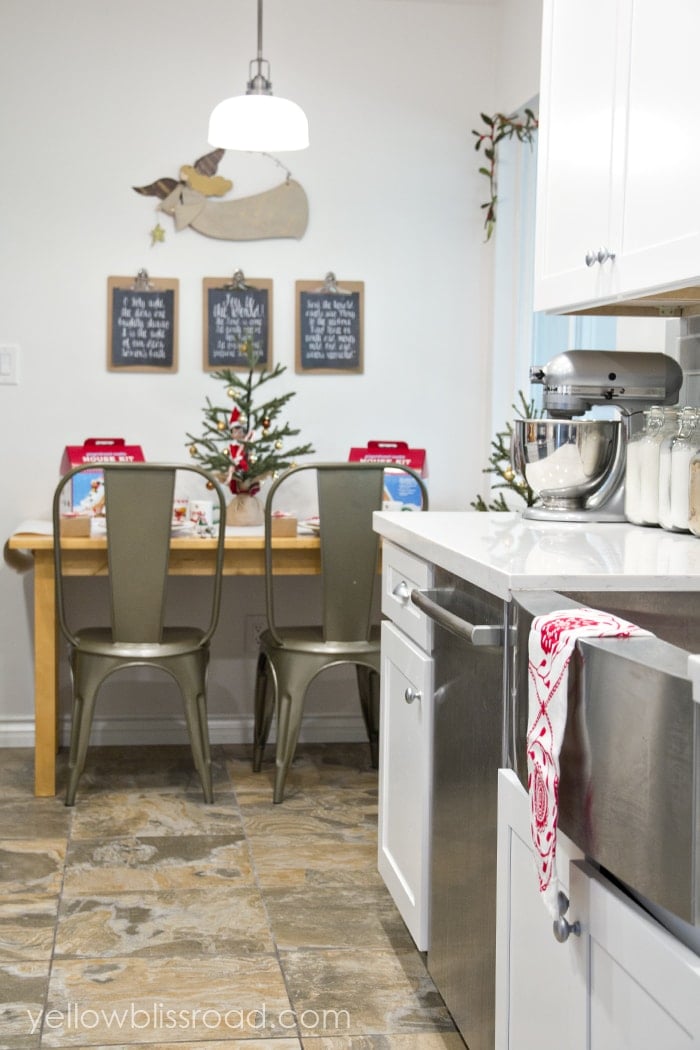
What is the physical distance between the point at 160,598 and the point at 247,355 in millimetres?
936

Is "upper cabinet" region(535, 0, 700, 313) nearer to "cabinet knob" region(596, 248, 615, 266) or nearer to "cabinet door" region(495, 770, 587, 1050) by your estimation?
"cabinet knob" region(596, 248, 615, 266)

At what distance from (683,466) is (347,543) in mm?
1402

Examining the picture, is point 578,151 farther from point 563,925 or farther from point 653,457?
point 563,925

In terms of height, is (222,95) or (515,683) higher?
(222,95)

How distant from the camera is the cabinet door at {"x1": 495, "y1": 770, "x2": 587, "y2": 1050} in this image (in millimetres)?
1300

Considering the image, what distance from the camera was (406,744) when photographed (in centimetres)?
233

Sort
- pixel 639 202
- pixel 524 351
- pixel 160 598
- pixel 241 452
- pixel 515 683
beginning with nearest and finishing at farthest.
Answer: pixel 515 683 → pixel 639 202 → pixel 160 598 → pixel 241 452 → pixel 524 351

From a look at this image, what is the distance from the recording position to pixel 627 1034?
3.74 ft

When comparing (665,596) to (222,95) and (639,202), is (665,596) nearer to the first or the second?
(639,202)

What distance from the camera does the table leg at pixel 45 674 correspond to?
3.45 meters

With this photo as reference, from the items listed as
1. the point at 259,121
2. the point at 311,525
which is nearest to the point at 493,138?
the point at 259,121

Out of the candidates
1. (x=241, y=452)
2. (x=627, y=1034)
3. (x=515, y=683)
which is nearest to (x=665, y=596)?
(x=515, y=683)

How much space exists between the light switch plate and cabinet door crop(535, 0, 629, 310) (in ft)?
6.45

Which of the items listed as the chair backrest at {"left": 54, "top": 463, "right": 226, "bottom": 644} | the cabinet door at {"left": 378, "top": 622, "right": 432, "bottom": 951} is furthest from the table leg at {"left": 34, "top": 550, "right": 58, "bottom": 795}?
the cabinet door at {"left": 378, "top": 622, "right": 432, "bottom": 951}
